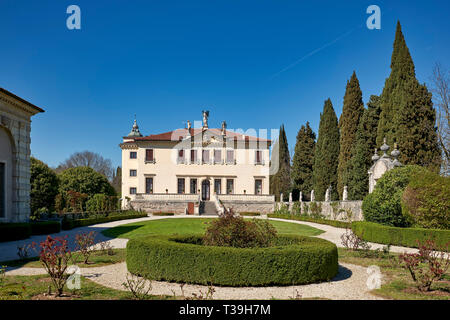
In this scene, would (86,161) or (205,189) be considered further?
(86,161)

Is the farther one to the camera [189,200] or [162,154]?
[162,154]

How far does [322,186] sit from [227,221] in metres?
29.1

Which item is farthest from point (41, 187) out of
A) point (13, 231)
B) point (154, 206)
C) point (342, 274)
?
point (342, 274)

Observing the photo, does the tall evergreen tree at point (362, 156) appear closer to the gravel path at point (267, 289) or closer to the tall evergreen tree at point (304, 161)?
the tall evergreen tree at point (304, 161)

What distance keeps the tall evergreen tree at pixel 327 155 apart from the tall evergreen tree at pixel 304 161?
438cm

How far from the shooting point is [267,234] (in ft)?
30.3

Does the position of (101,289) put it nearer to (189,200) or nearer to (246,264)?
(246,264)

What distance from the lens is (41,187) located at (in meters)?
30.1

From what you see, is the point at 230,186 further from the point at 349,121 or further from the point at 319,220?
the point at 319,220

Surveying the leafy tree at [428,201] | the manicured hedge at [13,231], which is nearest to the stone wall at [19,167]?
the manicured hedge at [13,231]

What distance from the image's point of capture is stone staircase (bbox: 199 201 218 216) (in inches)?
1374

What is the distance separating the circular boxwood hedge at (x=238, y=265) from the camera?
7105 millimetres

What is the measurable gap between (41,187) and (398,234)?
29283mm
